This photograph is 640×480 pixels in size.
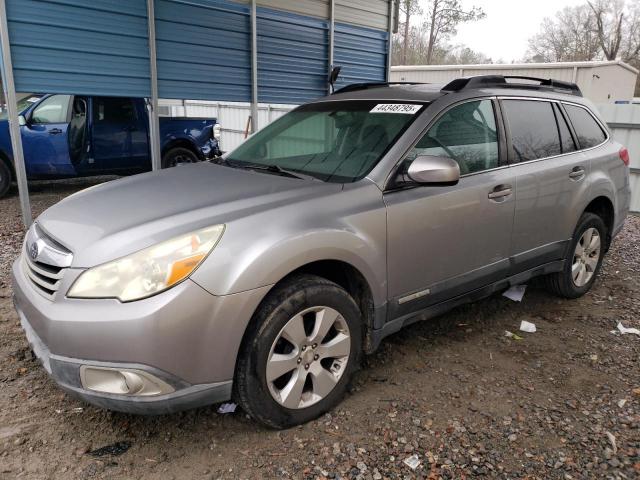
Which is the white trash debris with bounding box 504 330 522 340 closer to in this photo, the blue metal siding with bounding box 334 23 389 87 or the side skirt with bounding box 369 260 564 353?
the side skirt with bounding box 369 260 564 353

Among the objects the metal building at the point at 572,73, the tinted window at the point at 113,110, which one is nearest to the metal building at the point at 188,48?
the tinted window at the point at 113,110

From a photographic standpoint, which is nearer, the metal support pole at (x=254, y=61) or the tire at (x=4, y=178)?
the metal support pole at (x=254, y=61)

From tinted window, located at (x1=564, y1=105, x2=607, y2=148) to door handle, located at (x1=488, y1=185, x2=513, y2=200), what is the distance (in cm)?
118

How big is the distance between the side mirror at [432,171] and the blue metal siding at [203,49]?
4.40m

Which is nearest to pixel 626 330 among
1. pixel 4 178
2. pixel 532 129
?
pixel 532 129

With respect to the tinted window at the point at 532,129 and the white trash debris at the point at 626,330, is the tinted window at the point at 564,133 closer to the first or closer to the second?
the tinted window at the point at 532,129

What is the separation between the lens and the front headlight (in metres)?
2.18

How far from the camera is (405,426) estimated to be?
273 cm

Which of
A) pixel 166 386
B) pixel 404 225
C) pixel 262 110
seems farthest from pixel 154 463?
pixel 262 110

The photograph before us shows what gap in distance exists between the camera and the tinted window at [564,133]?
161 inches

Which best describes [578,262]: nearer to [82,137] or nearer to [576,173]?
[576,173]

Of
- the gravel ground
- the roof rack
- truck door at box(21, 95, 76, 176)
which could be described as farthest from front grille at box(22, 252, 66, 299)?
truck door at box(21, 95, 76, 176)

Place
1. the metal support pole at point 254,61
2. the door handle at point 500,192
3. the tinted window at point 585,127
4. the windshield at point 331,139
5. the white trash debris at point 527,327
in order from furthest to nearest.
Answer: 1. the metal support pole at point 254,61
2. the tinted window at point 585,127
3. the white trash debris at point 527,327
4. the door handle at point 500,192
5. the windshield at point 331,139

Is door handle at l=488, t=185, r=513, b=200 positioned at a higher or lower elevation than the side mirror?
lower
